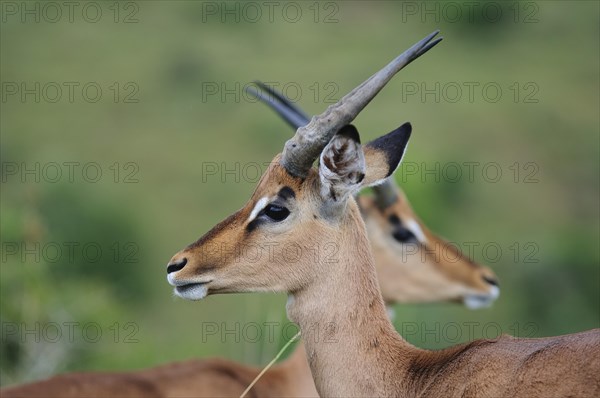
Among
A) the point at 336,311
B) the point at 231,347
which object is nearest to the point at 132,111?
the point at 231,347

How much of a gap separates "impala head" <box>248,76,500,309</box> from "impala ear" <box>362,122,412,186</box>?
297 centimetres

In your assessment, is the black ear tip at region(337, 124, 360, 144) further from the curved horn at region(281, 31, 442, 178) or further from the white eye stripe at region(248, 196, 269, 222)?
the white eye stripe at region(248, 196, 269, 222)

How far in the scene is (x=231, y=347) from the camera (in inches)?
548

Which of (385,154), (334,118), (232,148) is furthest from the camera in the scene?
(232,148)

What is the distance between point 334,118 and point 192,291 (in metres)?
1.12

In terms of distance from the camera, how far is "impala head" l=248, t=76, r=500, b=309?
8.58 meters

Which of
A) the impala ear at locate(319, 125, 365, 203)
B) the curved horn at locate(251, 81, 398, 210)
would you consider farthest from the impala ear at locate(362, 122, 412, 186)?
the curved horn at locate(251, 81, 398, 210)

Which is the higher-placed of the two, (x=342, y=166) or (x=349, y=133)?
(x=349, y=133)

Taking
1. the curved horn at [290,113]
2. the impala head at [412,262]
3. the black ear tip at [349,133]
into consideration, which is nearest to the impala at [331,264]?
the black ear tip at [349,133]

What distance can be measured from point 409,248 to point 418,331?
7.96 feet

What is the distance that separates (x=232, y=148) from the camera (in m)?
23.3

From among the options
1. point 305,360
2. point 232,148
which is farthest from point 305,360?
point 232,148

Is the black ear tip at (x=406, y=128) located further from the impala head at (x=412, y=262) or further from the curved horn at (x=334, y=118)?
the impala head at (x=412, y=262)

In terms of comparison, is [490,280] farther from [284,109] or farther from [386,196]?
[284,109]
